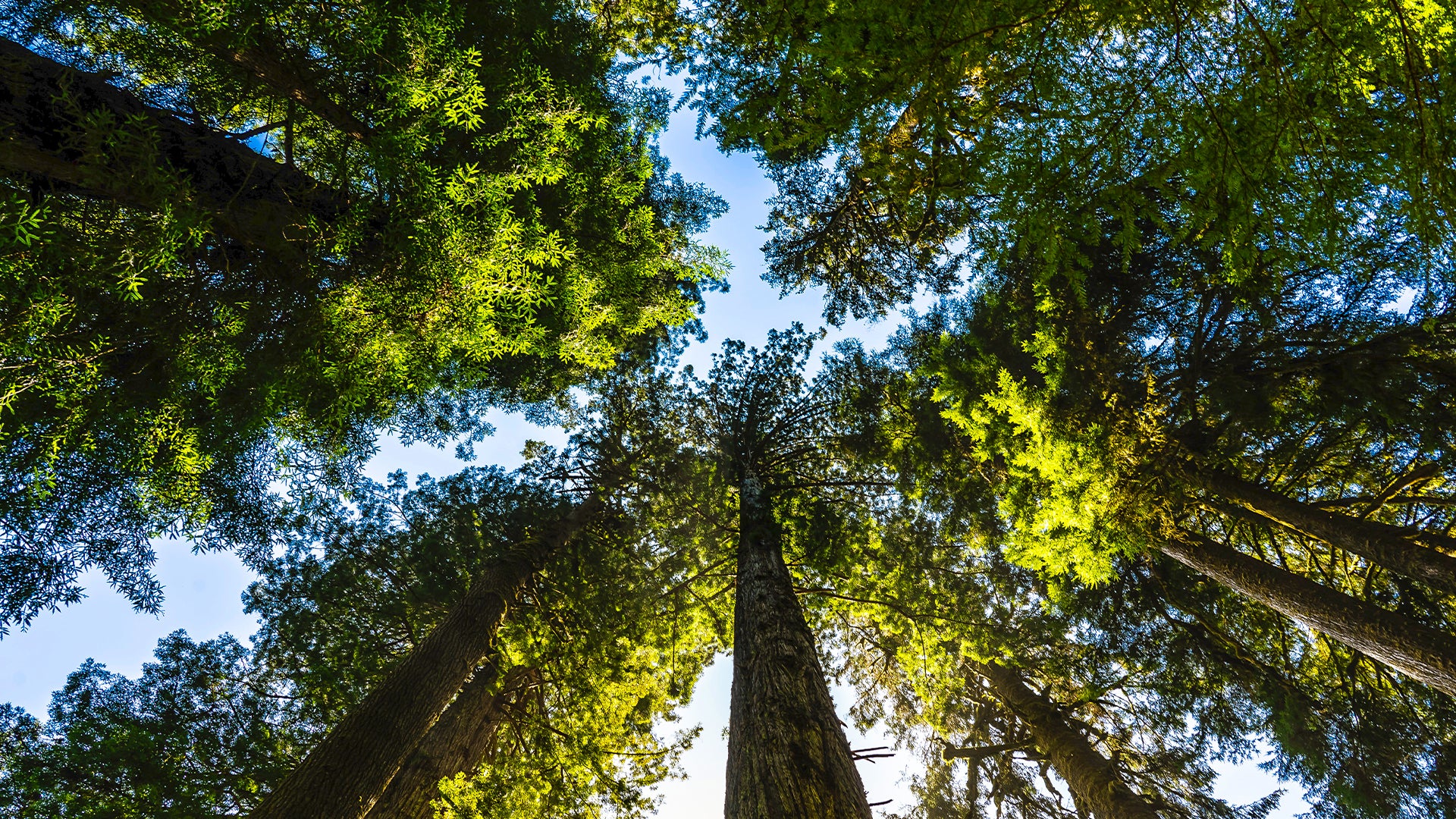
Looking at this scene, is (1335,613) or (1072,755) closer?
(1335,613)

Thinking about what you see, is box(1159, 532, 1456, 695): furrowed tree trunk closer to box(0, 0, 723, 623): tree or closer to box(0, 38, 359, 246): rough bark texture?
box(0, 0, 723, 623): tree

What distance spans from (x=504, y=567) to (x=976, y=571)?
271 inches

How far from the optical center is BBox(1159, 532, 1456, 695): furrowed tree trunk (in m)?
3.93

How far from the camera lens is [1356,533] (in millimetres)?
4660

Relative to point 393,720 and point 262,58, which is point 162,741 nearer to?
point 393,720

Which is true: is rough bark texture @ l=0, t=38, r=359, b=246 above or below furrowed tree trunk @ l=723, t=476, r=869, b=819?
above

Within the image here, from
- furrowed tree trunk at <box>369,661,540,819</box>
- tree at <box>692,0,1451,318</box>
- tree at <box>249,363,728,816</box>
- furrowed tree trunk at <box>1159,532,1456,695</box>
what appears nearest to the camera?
tree at <box>692,0,1451,318</box>

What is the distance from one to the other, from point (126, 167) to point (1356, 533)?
9.80 metres

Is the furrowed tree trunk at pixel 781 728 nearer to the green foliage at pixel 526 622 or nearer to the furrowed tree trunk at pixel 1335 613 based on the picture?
the green foliage at pixel 526 622

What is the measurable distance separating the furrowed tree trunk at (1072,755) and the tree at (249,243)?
7.83m

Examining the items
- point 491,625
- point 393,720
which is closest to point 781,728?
point 393,720

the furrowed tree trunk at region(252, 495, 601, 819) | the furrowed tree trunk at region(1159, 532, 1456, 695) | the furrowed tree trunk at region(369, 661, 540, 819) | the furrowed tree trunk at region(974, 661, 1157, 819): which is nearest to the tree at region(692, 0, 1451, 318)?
the furrowed tree trunk at region(1159, 532, 1456, 695)

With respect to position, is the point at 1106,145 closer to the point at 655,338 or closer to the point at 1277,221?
the point at 1277,221

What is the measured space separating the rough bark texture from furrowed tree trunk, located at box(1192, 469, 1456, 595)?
28.3 ft
